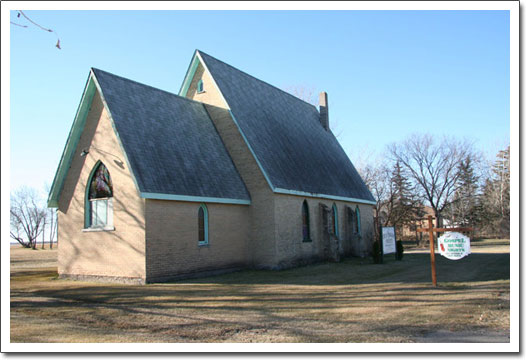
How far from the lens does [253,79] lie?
28750mm

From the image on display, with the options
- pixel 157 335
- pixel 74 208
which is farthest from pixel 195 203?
pixel 157 335

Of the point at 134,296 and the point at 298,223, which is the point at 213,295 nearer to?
the point at 134,296

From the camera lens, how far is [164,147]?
18.8 m

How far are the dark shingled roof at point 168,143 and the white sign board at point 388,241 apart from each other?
8179mm

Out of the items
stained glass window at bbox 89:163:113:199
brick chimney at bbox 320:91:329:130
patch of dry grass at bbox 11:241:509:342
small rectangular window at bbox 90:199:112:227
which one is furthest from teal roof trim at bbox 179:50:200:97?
brick chimney at bbox 320:91:329:130

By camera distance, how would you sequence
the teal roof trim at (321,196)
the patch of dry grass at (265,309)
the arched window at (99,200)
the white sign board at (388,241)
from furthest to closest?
the white sign board at (388,241) < the teal roof trim at (321,196) < the arched window at (99,200) < the patch of dry grass at (265,309)

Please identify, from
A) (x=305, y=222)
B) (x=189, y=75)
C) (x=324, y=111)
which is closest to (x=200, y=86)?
(x=189, y=75)

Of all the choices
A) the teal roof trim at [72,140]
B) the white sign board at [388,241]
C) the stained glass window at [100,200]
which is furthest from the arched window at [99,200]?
the white sign board at [388,241]

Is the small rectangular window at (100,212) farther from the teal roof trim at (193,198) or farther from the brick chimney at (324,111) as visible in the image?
the brick chimney at (324,111)

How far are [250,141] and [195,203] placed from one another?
501 centimetres

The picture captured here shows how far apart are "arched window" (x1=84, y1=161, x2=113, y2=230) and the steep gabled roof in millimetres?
1587

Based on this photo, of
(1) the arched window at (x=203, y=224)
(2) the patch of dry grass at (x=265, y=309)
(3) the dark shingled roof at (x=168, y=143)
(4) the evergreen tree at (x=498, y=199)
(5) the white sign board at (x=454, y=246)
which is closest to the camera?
(2) the patch of dry grass at (x=265, y=309)

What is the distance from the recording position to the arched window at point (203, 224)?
63.3 ft

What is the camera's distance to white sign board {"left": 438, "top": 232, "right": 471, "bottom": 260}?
13.5 m
